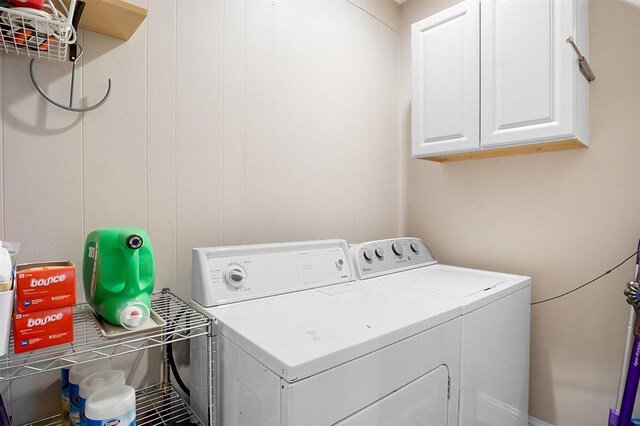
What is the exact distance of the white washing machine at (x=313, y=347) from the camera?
0.81 meters

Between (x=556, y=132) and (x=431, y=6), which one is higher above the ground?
(x=431, y=6)

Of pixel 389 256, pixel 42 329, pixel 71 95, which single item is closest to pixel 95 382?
pixel 42 329

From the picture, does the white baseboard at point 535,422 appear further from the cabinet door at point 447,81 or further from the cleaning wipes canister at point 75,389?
the cleaning wipes canister at point 75,389

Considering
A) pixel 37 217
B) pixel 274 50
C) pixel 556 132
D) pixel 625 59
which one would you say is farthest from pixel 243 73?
pixel 625 59

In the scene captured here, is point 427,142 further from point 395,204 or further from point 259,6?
point 259,6

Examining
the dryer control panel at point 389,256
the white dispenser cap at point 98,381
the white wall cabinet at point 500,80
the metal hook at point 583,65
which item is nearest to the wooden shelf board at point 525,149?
the white wall cabinet at point 500,80

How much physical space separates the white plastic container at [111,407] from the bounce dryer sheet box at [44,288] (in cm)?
27

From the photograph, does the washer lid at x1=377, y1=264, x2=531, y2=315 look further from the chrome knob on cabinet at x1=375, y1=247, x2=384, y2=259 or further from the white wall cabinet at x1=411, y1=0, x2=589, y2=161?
the white wall cabinet at x1=411, y1=0, x2=589, y2=161

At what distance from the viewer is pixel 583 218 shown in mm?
1680

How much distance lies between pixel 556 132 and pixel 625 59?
519 millimetres

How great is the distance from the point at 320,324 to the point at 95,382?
0.63m

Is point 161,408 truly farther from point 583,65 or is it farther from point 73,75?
point 583,65

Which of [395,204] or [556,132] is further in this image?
[395,204]

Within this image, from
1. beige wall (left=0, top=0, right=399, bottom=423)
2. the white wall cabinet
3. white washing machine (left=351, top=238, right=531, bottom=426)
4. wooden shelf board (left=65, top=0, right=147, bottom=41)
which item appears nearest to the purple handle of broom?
white washing machine (left=351, top=238, right=531, bottom=426)
